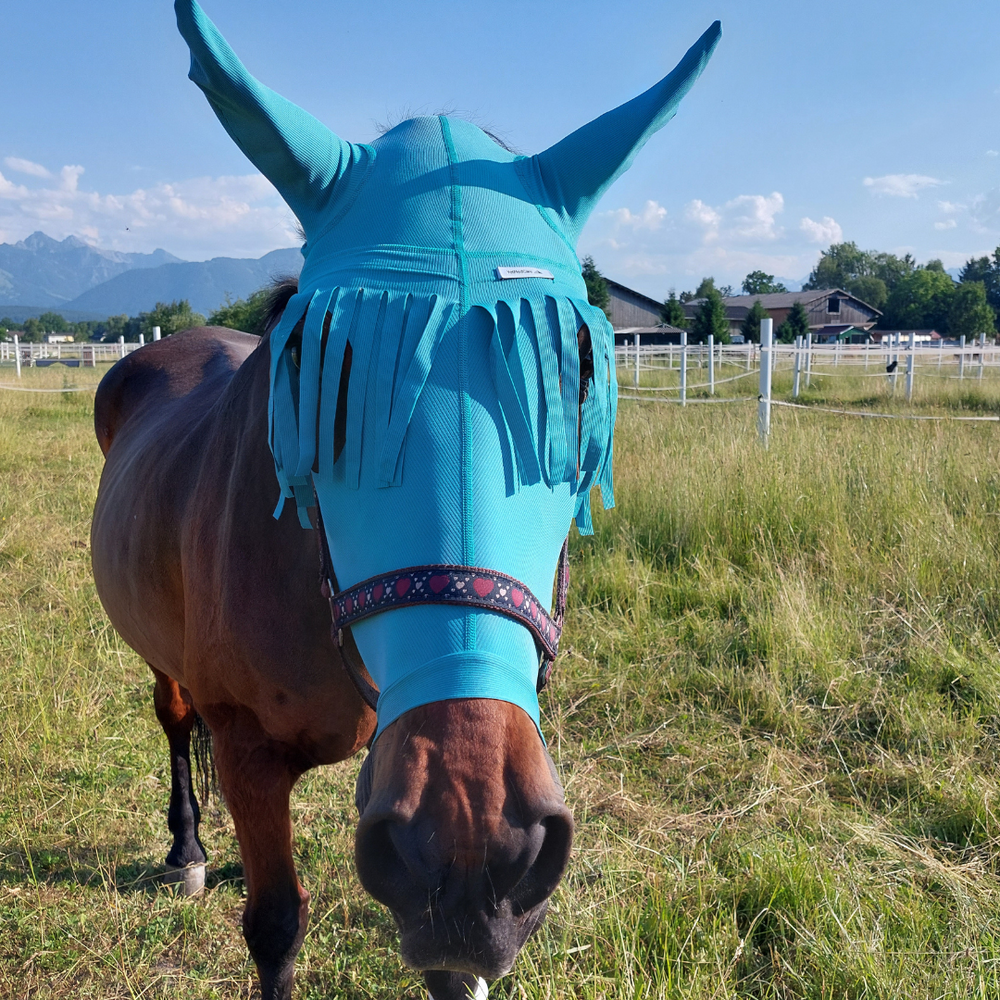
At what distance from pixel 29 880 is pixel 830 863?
275 centimetres

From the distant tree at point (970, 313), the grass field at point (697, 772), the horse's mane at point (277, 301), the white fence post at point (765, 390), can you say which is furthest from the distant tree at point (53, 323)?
the horse's mane at point (277, 301)

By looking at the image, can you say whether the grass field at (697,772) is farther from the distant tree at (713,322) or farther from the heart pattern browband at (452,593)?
the distant tree at (713,322)

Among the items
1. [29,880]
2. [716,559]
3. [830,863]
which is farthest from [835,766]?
[29,880]

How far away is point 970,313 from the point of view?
6688cm

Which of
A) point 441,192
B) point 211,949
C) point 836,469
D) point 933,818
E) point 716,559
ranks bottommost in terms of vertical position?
point 211,949

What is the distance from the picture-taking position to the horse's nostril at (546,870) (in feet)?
3.45

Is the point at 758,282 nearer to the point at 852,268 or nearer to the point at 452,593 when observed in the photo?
the point at 852,268

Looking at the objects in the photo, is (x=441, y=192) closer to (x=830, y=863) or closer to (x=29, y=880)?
(x=830, y=863)

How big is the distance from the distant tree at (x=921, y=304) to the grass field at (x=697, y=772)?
255 feet

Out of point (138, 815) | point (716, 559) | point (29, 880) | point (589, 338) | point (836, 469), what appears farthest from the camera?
point (836, 469)

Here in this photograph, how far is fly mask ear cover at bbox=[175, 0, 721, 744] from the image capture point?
1129mm

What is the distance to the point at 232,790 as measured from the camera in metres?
1.76

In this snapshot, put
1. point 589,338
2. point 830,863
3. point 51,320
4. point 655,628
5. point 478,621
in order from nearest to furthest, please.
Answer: point 478,621
point 589,338
point 830,863
point 655,628
point 51,320

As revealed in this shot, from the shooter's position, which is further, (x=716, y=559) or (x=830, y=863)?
(x=716, y=559)
